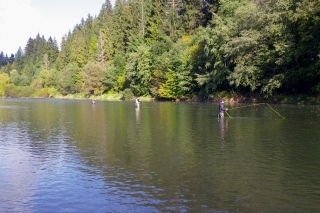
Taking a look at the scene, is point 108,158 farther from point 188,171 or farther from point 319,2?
point 319,2

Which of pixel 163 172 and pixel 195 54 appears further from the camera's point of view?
pixel 195 54

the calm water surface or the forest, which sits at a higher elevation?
the forest

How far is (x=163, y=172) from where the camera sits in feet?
50.0

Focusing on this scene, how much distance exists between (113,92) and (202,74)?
46.3 meters

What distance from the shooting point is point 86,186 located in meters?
13.5

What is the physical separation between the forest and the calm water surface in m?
37.4

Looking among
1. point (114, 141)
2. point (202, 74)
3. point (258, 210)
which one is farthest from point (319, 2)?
point (258, 210)

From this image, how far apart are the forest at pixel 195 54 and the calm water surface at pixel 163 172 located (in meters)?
37.4

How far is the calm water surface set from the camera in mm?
11469

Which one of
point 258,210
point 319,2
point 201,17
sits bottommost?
point 258,210

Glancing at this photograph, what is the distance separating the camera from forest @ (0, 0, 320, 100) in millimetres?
59688

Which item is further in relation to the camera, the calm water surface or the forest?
the forest

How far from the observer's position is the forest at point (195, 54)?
2350 inches

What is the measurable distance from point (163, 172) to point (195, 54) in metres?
74.3
